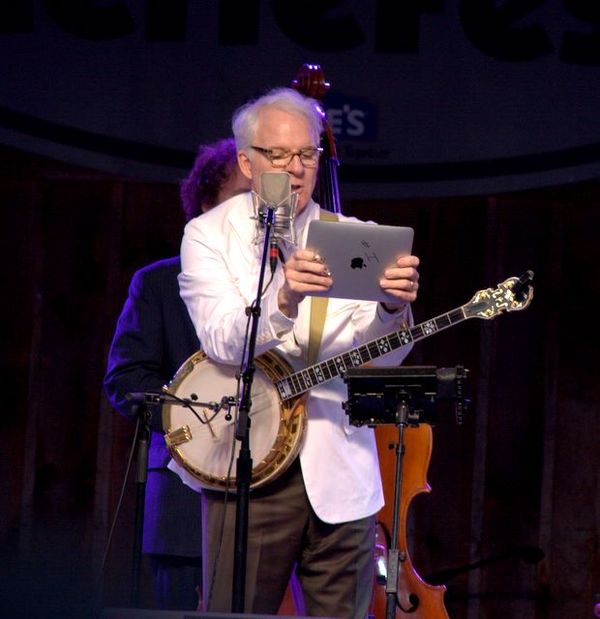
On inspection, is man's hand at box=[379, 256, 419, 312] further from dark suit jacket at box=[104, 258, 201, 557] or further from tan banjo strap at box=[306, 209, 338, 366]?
dark suit jacket at box=[104, 258, 201, 557]

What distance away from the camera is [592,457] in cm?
538

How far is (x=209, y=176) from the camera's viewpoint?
14.6ft

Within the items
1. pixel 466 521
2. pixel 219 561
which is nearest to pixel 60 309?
pixel 466 521

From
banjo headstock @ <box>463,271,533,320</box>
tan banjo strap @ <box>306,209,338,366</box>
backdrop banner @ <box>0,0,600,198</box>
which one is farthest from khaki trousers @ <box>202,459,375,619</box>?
backdrop banner @ <box>0,0,600,198</box>

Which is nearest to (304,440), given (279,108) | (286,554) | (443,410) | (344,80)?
(286,554)

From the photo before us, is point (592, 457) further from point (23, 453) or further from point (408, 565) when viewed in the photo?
point (23, 453)

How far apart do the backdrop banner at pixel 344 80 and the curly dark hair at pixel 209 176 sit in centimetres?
83

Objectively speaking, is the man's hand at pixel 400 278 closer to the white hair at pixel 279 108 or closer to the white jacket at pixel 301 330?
the white jacket at pixel 301 330

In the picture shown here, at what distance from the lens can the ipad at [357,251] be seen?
3055 millimetres

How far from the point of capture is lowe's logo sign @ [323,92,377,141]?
17.5 ft

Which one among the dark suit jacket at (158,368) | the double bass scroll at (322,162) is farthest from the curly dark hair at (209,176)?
the double bass scroll at (322,162)

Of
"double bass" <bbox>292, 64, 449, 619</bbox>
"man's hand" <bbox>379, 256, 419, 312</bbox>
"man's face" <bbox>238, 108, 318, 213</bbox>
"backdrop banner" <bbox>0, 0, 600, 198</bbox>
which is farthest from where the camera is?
"backdrop banner" <bbox>0, 0, 600, 198</bbox>

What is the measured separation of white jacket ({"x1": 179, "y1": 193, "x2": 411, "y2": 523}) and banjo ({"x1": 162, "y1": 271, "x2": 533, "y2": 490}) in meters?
0.06

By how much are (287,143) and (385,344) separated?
0.67 m
